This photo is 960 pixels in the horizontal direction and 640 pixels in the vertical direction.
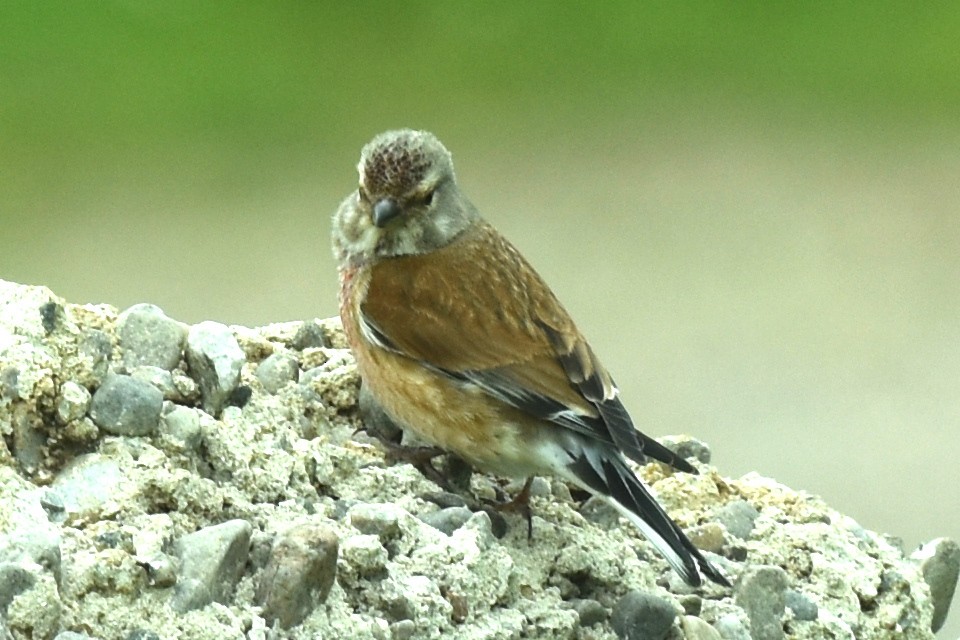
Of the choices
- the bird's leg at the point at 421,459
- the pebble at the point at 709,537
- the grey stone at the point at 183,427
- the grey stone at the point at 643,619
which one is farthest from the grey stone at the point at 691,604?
the grey stone at the point at 183,427

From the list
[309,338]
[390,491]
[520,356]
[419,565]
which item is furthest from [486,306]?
[419,565]

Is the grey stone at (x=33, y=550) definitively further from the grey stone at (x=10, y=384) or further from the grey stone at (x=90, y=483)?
the grey stone at (x=10, y=384)

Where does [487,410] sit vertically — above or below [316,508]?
above

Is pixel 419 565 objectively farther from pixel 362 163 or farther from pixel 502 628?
pixel 362 163

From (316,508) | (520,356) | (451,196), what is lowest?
(316,508)

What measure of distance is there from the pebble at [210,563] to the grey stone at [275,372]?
790 millimetres

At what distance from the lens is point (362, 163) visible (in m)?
4.11

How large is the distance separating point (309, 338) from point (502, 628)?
1267 mm

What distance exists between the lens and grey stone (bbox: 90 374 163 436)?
9.61 feet

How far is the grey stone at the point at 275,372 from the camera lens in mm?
3447

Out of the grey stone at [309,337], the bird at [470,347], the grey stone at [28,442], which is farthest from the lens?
the grey stone at [309,337]

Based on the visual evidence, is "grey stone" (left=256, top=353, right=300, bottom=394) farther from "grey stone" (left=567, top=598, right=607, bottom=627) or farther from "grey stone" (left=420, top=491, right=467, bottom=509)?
"grey stone" (left=567, top=598, right=607, bottom=627)

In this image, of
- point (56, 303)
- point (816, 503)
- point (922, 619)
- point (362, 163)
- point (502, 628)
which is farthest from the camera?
point (362, 163)

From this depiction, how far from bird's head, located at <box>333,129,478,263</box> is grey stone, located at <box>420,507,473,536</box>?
1.04 m
